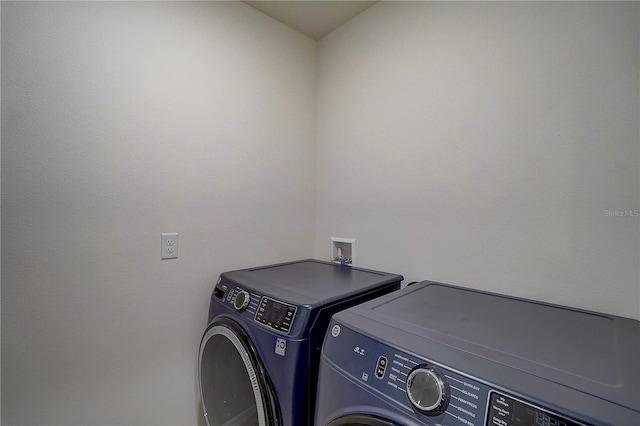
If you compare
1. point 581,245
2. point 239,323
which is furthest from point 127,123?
point 581,245

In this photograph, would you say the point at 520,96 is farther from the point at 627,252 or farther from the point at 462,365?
the point at 462,365

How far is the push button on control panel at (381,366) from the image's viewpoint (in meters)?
0.62

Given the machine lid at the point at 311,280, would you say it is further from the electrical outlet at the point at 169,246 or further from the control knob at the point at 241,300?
the electrical outlet at the point at 169,246

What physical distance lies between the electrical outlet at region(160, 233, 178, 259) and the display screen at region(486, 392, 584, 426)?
125 centimetres

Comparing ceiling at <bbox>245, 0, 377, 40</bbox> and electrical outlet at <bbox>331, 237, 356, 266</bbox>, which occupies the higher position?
ceiling at <bbox>245, 0, 377, 40</bbox>

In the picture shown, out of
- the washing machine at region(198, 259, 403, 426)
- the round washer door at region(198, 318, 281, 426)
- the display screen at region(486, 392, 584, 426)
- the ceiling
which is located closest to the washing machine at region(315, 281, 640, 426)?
the display screen at region(486, 392, 584, 426)

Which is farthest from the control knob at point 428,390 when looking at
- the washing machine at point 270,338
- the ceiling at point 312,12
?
the ceiling at point 312,12

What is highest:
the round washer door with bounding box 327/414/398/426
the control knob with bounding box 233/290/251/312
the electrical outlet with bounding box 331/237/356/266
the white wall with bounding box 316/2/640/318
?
the white wall with bounding box 316/2/640/318

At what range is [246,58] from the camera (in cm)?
149

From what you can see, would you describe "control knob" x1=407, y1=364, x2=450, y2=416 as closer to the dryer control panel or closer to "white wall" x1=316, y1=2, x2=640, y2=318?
the dryer control panel

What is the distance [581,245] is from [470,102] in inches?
26.0

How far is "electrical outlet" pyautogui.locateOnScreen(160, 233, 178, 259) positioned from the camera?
122 centimetres

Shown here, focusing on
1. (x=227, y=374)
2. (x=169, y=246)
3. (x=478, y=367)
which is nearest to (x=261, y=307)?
(x=227, y=374)

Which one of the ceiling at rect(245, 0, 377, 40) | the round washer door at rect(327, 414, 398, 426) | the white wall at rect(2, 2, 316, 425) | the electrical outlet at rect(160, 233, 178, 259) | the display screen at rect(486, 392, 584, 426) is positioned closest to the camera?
the display screen at rect(486, 392, 584, 426)
